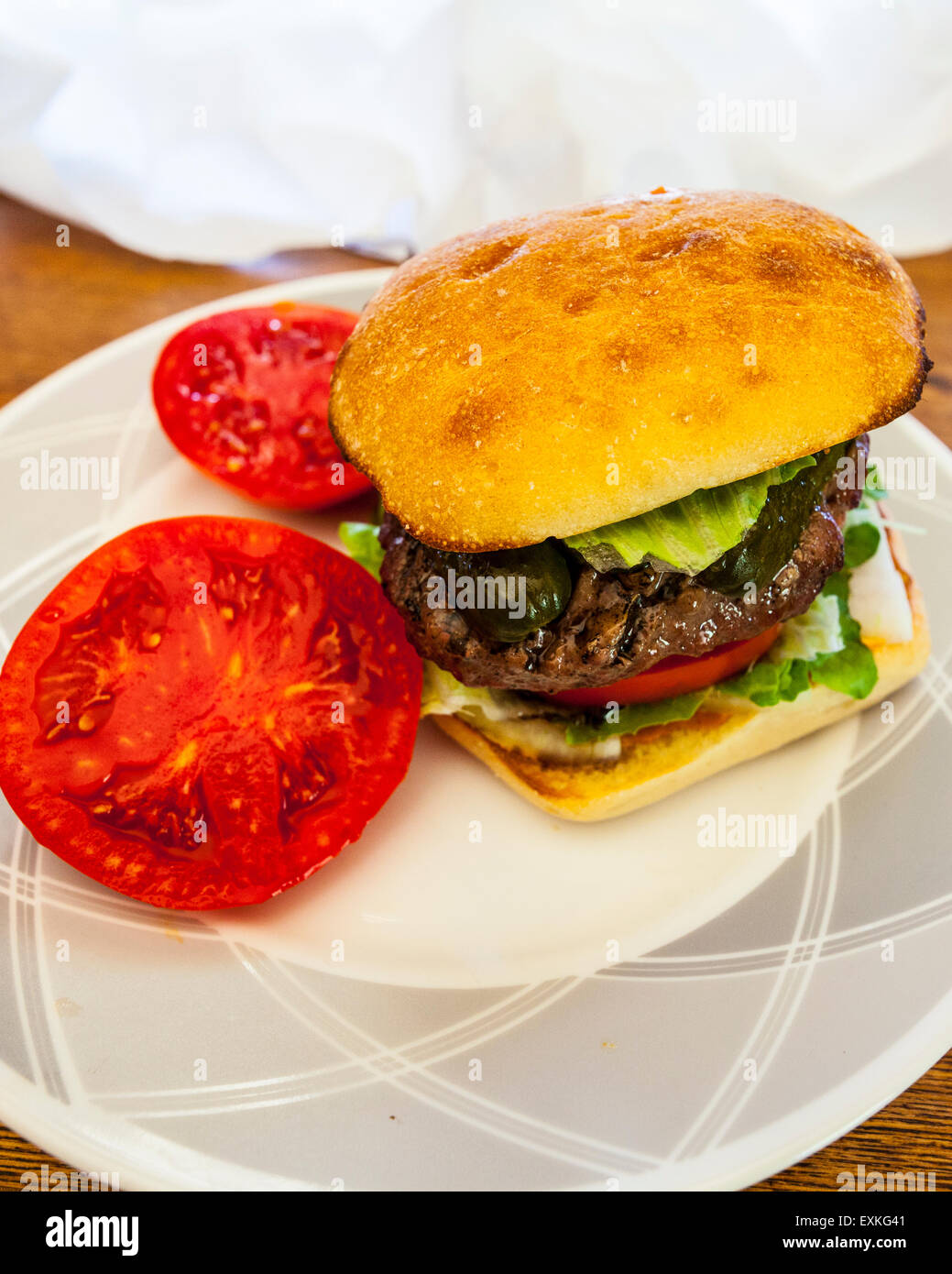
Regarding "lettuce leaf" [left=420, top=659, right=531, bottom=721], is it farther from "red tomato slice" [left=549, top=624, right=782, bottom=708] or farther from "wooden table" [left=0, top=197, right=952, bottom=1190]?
"wooden table" [left=0, top=197, right=952, bottom=1190]

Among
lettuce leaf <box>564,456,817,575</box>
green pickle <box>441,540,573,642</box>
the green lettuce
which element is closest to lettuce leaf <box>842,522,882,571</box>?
the green lettuce

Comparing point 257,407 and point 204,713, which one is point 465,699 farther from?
point 257,407

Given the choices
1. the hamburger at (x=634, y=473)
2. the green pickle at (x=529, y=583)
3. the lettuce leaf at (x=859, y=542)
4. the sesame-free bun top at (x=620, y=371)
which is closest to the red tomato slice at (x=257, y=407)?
the hamburger at (x=634, y=473)

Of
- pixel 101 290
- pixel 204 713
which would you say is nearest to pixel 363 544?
pixel 204 713

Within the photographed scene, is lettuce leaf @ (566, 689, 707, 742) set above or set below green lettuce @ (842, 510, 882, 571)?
below

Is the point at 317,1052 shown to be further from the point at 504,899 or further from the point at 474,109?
the point at 474,109

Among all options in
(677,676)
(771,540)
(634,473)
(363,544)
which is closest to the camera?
(634,473)
